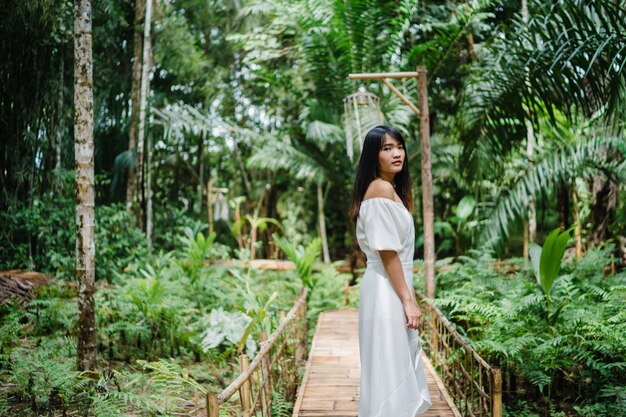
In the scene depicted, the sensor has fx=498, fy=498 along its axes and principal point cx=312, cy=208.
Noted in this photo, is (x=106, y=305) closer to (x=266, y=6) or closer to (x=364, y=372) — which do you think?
(x=364, y=372)

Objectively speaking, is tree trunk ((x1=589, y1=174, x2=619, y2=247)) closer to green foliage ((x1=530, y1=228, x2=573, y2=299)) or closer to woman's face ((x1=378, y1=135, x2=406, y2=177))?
green foliage ((x1=530, y1=228, x2=573, y2=299))

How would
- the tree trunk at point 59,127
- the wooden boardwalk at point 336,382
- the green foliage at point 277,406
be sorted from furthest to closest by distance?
1. the tree trunk at point 59,127
2. the green foliage at point 277,406
3. the wooden boardwalk at point 336,382

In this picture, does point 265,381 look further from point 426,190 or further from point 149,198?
point 149,198

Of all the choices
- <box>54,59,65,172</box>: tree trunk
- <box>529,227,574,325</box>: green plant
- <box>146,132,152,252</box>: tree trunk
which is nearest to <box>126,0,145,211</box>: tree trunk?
<box>146,132,152,252</box>: tree trunk

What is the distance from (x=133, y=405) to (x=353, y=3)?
6.87 meters

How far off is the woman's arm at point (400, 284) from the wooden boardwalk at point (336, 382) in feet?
3.91

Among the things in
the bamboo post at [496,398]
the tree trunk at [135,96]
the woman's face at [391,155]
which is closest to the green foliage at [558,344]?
the bamboo post at [496,398]

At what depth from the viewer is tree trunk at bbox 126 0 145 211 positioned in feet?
35.6

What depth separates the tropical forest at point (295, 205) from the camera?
165 inches

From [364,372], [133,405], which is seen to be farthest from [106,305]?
[364,372]

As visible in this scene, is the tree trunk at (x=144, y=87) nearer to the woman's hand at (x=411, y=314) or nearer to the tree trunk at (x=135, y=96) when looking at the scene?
the tree trunk at (x=135, y=96)

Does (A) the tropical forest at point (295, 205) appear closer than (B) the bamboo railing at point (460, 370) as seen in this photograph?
No

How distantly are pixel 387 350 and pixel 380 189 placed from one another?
2.71ft

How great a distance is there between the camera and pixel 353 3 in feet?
27.1
